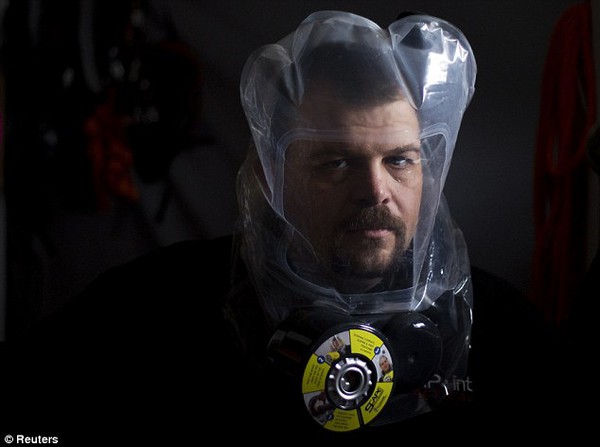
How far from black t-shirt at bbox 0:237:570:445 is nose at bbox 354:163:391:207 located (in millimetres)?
309

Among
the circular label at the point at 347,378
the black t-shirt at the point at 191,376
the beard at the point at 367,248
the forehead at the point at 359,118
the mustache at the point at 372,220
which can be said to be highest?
the forehead at the point at 359,118

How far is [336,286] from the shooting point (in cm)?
108

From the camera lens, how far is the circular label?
89 cm

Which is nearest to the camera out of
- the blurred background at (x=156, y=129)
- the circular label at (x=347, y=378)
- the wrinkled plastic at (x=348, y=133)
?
the circular label at (x=347, y=378)

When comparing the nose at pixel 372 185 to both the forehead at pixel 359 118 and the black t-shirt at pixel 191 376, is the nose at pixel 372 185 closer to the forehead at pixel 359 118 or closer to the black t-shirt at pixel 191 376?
the forehead at pixel 359 118

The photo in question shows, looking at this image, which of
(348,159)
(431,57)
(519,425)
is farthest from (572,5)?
(519,425)

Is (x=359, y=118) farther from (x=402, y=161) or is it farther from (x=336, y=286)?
(x=336, y=286)

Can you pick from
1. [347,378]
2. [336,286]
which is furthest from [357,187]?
[347,378]

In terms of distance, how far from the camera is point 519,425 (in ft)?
3.76

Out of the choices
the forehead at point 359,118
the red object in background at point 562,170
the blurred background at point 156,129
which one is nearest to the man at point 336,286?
the forehead at point 359,118

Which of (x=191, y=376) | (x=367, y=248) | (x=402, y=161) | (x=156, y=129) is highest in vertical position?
(x=402, y=161)

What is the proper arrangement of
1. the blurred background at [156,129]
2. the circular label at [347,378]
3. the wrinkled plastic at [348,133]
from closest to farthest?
1. the circular label at [347,378]
2. the wrinkled plastic at [348,133]
3. the blurred background at [156,129]

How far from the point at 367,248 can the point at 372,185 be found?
0.10 m

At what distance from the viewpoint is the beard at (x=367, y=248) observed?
41.8 inches
